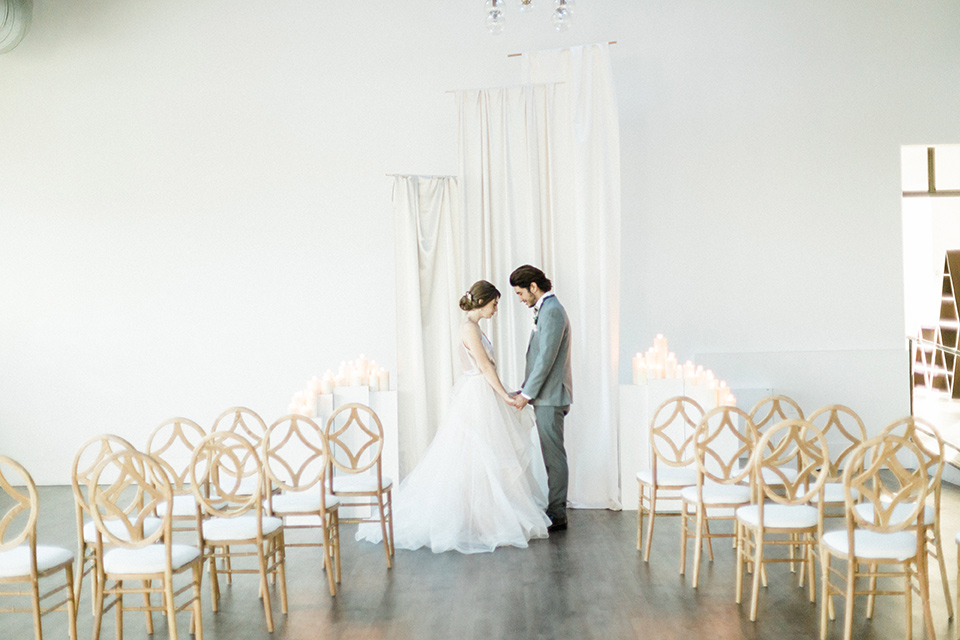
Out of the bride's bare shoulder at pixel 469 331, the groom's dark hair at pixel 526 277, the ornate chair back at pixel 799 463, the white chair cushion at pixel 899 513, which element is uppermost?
the groom's dark hair at pixel 526 277

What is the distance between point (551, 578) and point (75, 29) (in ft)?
21.9

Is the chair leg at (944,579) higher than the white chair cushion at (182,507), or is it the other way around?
the white chair cushion at (182,507)

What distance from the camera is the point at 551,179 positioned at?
Result: 6.42 meters

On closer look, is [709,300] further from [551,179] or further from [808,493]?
[808,493]

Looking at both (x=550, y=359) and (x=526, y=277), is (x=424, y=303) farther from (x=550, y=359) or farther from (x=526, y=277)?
(x=550, y=359)

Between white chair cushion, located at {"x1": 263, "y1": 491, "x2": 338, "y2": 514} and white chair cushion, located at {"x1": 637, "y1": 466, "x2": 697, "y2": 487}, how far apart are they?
1.87 meters

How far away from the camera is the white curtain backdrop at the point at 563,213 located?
20.8 ft

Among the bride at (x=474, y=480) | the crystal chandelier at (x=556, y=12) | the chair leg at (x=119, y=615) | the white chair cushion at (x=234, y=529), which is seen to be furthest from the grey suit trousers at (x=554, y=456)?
the chair leg at (x=119, y=615)

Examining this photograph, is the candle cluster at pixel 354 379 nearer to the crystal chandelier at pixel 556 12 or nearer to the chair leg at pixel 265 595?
the chair leg at pixel 265 595

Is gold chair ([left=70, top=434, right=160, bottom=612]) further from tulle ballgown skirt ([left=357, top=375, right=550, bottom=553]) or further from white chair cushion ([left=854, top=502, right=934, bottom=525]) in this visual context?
white chair cushion ([left=854, top=502, right=934, bottom=525])

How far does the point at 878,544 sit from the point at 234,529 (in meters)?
2.94

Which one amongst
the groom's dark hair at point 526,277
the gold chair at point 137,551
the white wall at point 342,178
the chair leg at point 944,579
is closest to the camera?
the gold chair at point 137,551

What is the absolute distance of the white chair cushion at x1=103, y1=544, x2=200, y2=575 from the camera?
11.6ft

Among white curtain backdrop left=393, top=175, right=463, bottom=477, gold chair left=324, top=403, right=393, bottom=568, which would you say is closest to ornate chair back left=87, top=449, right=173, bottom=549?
gold chair left=324, top=403, right=393, bottom=568
